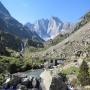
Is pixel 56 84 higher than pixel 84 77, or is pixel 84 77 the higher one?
pixel 84 77

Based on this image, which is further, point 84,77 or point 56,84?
point 84,77

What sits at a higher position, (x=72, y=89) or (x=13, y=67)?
(x=13, y=67)

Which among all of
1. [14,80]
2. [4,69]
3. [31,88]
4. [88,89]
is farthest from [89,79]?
[4,69]

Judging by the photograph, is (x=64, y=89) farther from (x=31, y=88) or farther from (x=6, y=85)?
(x=6, y=85)

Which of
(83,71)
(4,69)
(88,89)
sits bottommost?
(88,89)

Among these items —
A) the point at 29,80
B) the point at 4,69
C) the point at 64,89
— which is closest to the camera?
the point at 64,89

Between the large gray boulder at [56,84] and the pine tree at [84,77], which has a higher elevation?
the pine tree at [84,77]

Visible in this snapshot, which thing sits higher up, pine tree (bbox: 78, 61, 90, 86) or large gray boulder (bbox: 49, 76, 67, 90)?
pine tree (bbox: 78, 61, 90, 86)

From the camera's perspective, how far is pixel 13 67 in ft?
573

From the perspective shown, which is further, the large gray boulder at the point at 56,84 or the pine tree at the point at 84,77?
the pine tree at the point at 84,77

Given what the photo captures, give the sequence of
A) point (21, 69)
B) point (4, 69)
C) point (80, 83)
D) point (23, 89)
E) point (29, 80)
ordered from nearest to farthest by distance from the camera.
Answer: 1. point (80, 83)
2. point (23, 89)
3. point (29, 80)
4. point (4, 69)
5. point (21, 69)

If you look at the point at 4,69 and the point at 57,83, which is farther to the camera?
the point at 4,69

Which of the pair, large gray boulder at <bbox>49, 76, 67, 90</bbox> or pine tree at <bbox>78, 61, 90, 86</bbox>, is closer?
large gray boulder at <bbox>49, 76, 67, 90</bbox>

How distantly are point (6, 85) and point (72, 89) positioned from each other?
118ft
